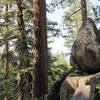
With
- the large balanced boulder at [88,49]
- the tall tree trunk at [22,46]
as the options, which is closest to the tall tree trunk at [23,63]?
the tall tree trunk at [22,46]

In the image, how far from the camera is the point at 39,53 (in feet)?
42.2

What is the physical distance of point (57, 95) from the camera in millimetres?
11016

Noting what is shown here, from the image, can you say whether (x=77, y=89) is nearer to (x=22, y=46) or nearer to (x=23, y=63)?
(x=23, y=63)

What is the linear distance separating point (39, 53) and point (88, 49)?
11.0 feet

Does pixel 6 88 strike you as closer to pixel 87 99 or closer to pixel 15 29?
pixel 15 29

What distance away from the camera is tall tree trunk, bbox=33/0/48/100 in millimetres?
12648

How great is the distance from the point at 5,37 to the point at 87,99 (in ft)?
27.8

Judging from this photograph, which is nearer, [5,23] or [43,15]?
[43,15]

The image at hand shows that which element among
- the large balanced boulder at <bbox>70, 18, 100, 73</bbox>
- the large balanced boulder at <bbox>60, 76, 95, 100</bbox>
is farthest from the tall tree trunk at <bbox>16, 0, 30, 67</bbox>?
the large balanced boulder at <bbox>60, 76, 95, 100</bbox>

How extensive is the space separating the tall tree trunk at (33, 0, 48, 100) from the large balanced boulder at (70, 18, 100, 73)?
252 cm


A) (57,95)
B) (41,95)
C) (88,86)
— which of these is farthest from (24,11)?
(88,86)

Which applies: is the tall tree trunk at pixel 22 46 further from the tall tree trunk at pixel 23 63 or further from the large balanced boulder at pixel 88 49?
the large balanced boulder at pixel 88 49

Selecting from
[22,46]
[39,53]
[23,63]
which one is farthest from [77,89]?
[22,46]

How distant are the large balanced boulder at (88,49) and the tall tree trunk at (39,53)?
2.52 meters
